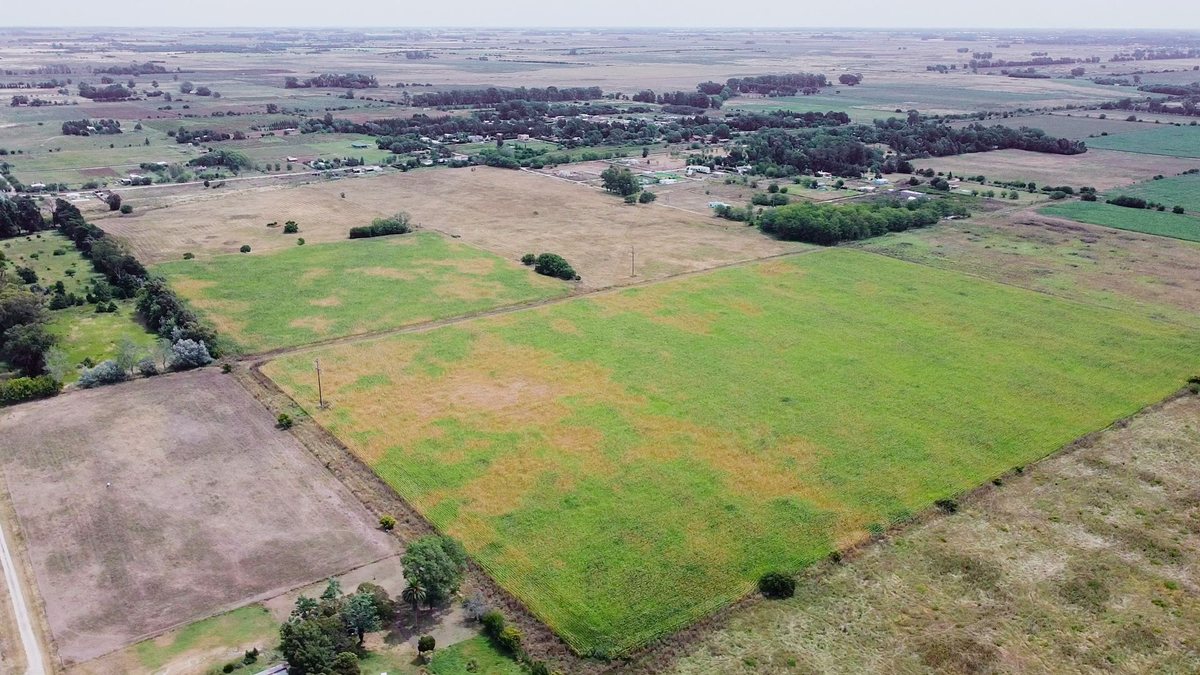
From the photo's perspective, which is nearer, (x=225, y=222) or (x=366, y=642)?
(x=366, y=642)

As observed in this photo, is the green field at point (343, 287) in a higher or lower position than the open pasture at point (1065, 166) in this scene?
lower

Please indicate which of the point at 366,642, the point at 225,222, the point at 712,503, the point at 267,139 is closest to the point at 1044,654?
the point at 712,503

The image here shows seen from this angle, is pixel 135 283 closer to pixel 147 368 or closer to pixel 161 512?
pixel 147 368

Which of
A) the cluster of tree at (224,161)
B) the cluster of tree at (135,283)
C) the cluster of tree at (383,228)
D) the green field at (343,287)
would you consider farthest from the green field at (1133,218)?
the cluster of tree at (224,161)

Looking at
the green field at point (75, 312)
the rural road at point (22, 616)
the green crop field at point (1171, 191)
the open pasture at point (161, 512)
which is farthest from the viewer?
the green crop field at point (1171, 191)

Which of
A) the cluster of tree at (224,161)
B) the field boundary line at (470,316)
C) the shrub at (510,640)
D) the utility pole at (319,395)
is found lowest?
the shrub at (510,640)

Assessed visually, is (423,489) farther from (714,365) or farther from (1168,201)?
(1168,201)

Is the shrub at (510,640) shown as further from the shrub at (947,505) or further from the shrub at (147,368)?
the shrub at (147,368)
